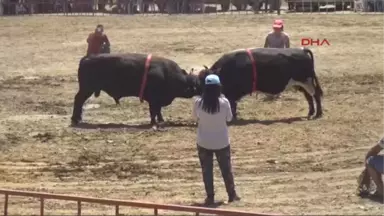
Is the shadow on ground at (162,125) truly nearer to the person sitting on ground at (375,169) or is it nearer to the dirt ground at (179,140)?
the dirt ground at (179,140)

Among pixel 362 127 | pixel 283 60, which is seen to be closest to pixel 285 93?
pixel 283 60

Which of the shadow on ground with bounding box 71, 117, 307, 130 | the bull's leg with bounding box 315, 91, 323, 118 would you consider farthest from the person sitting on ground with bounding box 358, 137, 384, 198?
the bull's leg with bounding box 315, 91, 323, 118

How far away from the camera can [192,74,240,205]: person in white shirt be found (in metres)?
12.3

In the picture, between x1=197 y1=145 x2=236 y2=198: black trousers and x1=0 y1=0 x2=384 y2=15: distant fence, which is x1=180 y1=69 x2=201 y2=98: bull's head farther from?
x1=0 y1=0 x2=384 y2=15: distant fence

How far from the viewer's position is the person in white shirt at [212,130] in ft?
40.5

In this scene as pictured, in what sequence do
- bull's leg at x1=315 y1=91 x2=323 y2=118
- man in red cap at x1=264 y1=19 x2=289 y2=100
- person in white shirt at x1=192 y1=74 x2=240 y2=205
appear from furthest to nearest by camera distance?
man in red cap at x1=264 y1=19 x2=289 y2=100, bull's leg at x1=315 y1=91 x2=323 y2=118, person in white shirt at x1=192 y1=74 x2=240 y2=205

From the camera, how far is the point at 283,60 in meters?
19.1

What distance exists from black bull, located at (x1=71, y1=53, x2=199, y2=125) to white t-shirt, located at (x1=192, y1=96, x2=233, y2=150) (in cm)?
596

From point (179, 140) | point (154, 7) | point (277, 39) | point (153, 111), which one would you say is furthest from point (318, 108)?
point (154, 7)

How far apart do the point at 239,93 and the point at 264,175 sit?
185 inches

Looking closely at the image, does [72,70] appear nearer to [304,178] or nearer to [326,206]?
[304,178]

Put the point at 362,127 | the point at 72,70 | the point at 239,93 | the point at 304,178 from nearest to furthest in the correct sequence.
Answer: the point at 304,178 < the point at 362,127 < the point at 239,93 < the point at 72,70

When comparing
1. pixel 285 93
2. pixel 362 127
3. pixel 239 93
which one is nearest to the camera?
pixel 362 127

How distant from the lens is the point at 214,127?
12414 millimetres
